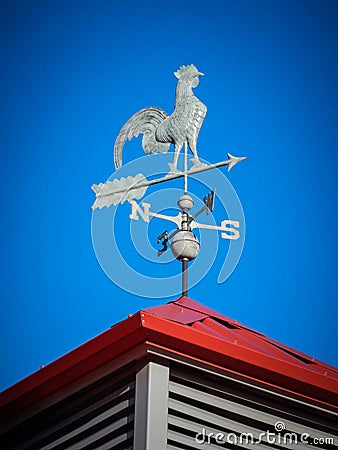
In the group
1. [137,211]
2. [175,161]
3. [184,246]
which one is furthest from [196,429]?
[175,161]

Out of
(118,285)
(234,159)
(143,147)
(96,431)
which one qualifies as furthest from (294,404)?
(143,147)

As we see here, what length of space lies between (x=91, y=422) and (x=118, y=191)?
6.07 feet

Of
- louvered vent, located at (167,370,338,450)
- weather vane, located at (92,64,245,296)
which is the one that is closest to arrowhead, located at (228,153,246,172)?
weather vane, located at (92,64,245,296)

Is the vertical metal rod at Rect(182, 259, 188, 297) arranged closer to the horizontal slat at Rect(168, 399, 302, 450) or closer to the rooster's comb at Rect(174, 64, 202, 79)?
the horizontal slat at Rect(168, 399, 302, 450)

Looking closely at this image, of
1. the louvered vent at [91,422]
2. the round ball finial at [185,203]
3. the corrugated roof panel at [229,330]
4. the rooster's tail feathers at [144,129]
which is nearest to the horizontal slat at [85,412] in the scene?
the louvered vent at [91,422]

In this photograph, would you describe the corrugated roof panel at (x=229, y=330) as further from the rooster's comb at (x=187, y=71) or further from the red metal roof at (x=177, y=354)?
the rooster's comb at (x=187, y=71)

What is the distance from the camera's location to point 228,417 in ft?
12.7

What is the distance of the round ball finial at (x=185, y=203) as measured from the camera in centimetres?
535

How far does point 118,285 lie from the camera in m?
4.78

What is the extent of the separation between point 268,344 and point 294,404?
557 mm

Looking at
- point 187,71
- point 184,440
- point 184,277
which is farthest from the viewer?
point 187,71

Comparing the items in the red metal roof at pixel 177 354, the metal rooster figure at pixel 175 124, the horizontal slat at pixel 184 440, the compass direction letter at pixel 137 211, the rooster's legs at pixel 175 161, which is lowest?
the horizontal slat at pixel 184 440

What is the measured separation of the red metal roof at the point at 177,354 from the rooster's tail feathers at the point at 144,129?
1785mm

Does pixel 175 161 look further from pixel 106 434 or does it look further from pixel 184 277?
pixel 106 434
